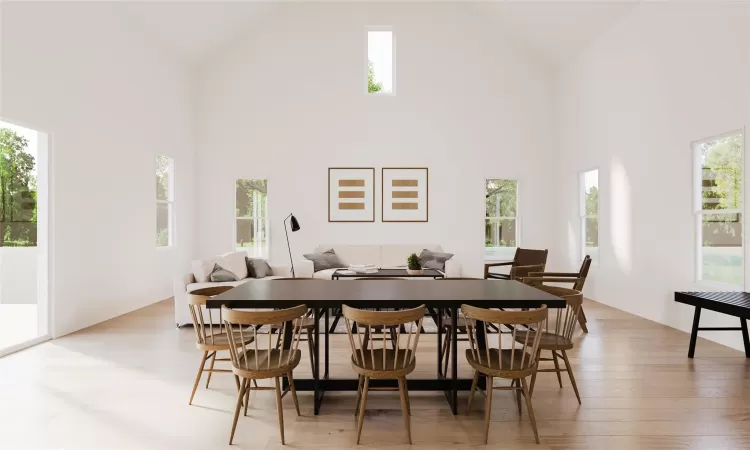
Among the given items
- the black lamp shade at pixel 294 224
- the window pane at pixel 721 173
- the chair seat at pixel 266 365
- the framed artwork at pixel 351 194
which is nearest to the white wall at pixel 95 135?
the black lamp shade at pixel 294 224

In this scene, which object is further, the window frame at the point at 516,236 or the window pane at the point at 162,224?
the window frame at the point at 516,236

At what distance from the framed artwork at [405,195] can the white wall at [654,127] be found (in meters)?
2.71

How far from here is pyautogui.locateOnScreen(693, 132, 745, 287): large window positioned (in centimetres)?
449

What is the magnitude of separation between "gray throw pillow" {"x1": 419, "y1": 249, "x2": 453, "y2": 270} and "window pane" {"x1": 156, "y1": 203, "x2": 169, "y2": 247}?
4.33 metres

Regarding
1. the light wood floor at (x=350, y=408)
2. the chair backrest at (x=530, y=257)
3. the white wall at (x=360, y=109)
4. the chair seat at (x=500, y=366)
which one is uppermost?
the white wall at (x=360, y=109)

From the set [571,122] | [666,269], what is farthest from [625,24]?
[666,269]

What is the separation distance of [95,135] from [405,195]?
5056 millimetres

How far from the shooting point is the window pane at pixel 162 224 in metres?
7.27

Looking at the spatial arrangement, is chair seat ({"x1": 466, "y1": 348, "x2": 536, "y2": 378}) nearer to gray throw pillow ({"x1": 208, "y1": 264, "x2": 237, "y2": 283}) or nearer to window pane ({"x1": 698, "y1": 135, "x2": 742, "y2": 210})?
window pane ({"x1": 698, "y1": 135, "x2": 742, "y2": 210})

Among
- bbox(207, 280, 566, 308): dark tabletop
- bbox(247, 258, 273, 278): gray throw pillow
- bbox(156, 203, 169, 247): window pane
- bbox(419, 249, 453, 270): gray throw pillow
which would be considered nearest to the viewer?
bbox(207, 280, 566, 308): dark tabletop

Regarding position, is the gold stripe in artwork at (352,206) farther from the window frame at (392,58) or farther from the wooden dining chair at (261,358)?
the wooden dining chair at (261,358)

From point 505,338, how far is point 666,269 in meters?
2.49

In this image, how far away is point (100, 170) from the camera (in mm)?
5609

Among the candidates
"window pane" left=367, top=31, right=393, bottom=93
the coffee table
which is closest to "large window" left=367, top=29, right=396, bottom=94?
"window pane" left=367, top=31, right=393, bottom=93
